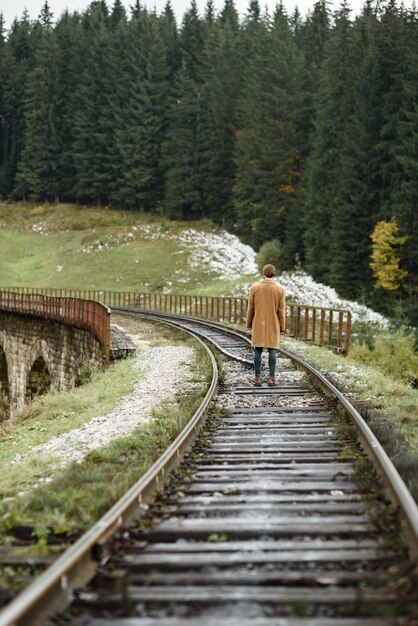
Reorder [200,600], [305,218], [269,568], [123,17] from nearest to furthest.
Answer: [200,600]
[269,568]
[305,218]
[123,17]

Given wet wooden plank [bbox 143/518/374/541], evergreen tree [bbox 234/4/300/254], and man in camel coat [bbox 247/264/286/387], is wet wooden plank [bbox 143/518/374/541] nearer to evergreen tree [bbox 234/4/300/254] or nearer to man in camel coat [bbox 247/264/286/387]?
man in camel coat [bbox 247/264/286/387]

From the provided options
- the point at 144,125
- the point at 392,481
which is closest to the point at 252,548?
the point at 392,481

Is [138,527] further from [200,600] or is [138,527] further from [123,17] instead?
[123,17]

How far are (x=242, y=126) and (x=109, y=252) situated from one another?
62.0 feet

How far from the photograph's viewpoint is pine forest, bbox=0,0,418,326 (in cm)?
4328

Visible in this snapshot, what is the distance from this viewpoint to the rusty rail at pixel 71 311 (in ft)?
66.0

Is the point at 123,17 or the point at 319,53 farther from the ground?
the point at 123,17

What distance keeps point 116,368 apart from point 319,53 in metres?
60.2

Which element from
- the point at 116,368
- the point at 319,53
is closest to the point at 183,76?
the point at 319,53

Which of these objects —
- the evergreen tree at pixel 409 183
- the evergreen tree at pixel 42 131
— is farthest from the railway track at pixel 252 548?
the evergreen tree at pixel 42 131

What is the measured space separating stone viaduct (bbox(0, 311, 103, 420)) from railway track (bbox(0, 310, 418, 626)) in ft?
47.7

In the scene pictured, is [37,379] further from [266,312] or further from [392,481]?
[392,481]

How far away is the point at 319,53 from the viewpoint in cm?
7106

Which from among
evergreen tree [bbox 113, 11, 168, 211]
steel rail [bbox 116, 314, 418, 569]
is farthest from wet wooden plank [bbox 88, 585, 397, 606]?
evergreen tree [bbox 113, 11, 168, 211]
